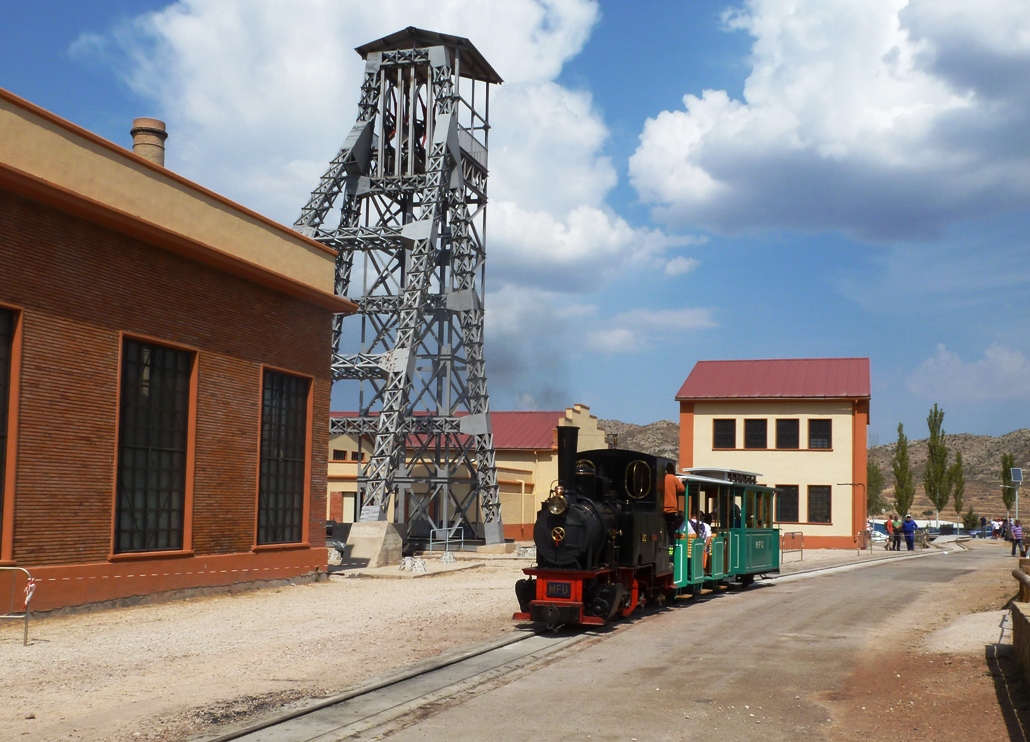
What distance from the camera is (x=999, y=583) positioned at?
2302 centimetres

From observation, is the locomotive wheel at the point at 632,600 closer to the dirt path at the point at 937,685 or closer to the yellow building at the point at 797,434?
the dirt path at the point at 937,685

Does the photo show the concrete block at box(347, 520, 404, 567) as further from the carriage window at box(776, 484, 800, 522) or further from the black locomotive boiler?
the carriage window at box(776, 484, 800, 522)

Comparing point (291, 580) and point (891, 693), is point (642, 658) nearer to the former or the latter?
point (891, 693)

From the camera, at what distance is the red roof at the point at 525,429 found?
155ft

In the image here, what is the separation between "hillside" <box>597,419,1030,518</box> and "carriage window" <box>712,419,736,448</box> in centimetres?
5236

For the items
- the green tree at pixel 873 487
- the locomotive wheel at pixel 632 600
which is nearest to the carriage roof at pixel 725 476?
the locomotive wheel at pixel 632 600

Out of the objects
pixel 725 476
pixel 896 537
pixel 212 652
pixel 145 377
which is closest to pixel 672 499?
pixel 725 476

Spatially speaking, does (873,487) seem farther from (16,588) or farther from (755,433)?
(16,588)

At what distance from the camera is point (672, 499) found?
16516 millimetres

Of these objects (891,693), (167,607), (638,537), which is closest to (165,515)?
(167,607)

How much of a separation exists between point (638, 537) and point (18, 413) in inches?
352

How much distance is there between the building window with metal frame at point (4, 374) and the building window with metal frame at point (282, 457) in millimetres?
6238

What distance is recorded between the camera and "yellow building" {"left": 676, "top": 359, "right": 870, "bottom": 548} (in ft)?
135

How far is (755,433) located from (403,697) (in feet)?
116
